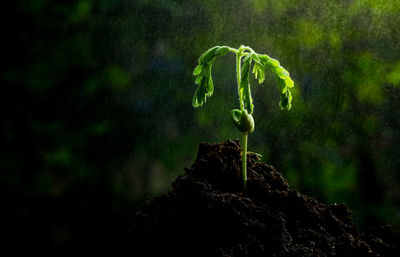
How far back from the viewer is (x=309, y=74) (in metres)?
1.54

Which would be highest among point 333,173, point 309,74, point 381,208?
point 309,74

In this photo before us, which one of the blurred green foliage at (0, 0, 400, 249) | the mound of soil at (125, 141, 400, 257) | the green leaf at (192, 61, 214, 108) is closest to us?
the mound of soil at (125, 141, 400, 257)

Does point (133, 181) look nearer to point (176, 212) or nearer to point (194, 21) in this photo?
point (194, 21)

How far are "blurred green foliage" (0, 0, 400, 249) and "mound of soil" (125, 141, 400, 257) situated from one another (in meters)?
0.67

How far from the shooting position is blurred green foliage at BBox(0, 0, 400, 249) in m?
1.51

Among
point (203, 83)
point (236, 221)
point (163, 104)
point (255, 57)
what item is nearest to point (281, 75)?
point (255, 57)

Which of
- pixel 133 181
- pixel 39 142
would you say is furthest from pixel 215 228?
pixel 39 142

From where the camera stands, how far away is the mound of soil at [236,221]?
673mm

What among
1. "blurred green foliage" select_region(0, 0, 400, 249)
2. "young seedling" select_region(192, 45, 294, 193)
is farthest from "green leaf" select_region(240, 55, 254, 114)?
"blurred green foliage" select_region(0, 0, 400, 249)

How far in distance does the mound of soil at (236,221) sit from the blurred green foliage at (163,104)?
0.67 metres

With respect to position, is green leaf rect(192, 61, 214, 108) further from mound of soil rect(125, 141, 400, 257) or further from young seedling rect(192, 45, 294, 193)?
mound of soil rect(125, 141, 400, 257)

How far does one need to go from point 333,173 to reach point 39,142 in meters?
1.14

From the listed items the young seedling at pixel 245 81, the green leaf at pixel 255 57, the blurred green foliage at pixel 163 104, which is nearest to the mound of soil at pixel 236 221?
the young seedling at pixel 245 81

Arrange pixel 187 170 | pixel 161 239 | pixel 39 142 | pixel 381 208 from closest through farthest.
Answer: pixel 161 239 → pixel 187 170 → pixel 381 208 → pixel 39 142
